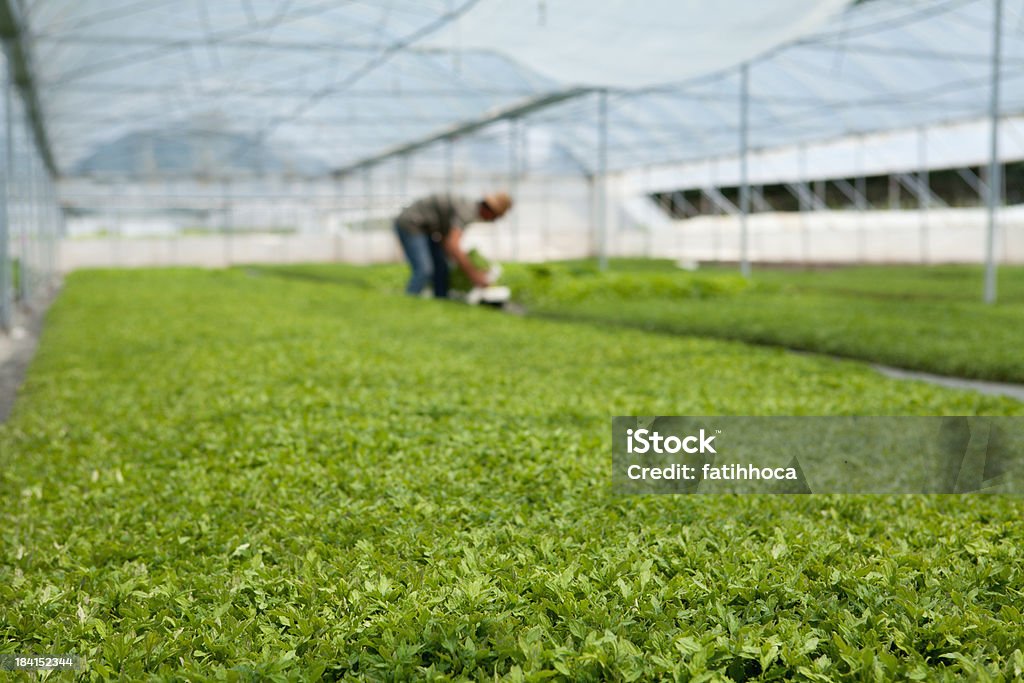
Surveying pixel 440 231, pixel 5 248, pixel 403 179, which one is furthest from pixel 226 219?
pixel 440 231

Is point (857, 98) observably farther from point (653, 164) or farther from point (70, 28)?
point (70, 28)

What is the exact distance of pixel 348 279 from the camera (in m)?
20.4

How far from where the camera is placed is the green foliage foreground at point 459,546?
2207mm

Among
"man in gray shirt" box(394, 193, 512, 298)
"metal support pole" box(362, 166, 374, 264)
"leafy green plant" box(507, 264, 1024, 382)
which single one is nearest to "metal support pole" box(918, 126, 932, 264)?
"leafy green plant" box(507, 264, 1024, 382)

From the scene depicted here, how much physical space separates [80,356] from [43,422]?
276 cm

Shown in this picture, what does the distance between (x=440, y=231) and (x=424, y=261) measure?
1.94 ft

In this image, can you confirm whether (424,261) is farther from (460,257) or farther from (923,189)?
(923,189)

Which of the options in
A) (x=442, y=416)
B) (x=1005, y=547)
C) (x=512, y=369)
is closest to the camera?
(x=1005, y=547)

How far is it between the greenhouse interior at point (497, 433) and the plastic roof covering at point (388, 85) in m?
0.17

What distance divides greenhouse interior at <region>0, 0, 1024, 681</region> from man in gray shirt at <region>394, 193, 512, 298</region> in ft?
0.21

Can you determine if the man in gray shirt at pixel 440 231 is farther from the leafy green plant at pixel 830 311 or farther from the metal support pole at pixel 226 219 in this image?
the metal support pole at pixel 226 219

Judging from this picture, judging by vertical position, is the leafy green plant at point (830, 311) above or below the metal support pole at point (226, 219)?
below

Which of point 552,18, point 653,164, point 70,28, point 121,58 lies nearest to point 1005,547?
point 552,18

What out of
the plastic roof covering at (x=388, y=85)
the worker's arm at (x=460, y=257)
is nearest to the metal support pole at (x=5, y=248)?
the plastic roof covering at (x=388, y=85)
